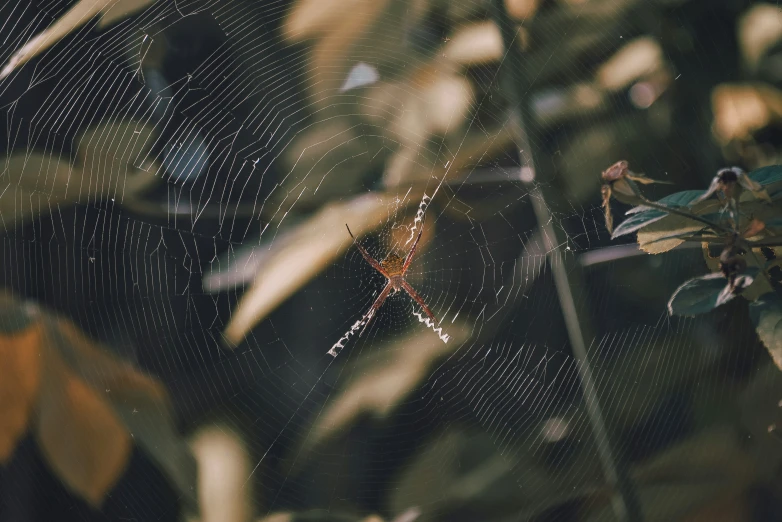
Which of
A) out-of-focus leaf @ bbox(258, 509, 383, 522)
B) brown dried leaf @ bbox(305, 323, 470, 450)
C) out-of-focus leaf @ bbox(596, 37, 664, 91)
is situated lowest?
out-of-focus leaf @ bbox(258, 509, 383, 522)

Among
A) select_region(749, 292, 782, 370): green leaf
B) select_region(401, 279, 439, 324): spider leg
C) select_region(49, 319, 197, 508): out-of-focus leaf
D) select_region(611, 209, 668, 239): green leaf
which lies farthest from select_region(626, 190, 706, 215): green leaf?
select_region(49, 319, 197, 508): out-of-focus leaf

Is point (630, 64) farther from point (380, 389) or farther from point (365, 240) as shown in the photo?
point (380, 389)

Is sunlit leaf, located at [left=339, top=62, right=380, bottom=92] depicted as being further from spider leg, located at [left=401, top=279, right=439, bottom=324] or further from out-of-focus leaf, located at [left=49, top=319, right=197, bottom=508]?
out-of-focus leaf, located at [left=49, top=319, right=197, bottom=508]

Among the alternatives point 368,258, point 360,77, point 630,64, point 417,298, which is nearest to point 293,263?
point 368,258

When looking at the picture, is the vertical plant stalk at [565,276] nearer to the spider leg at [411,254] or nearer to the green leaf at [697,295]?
the spider leg at [411,254]

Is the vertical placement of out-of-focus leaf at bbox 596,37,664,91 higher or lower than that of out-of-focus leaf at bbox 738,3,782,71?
higher

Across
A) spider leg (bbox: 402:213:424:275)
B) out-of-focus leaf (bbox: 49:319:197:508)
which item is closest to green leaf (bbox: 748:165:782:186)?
spider leg (bbox: 402:213:424:275)

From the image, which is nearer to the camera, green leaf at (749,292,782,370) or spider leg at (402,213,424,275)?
green leaf at (749,292,782,370)
